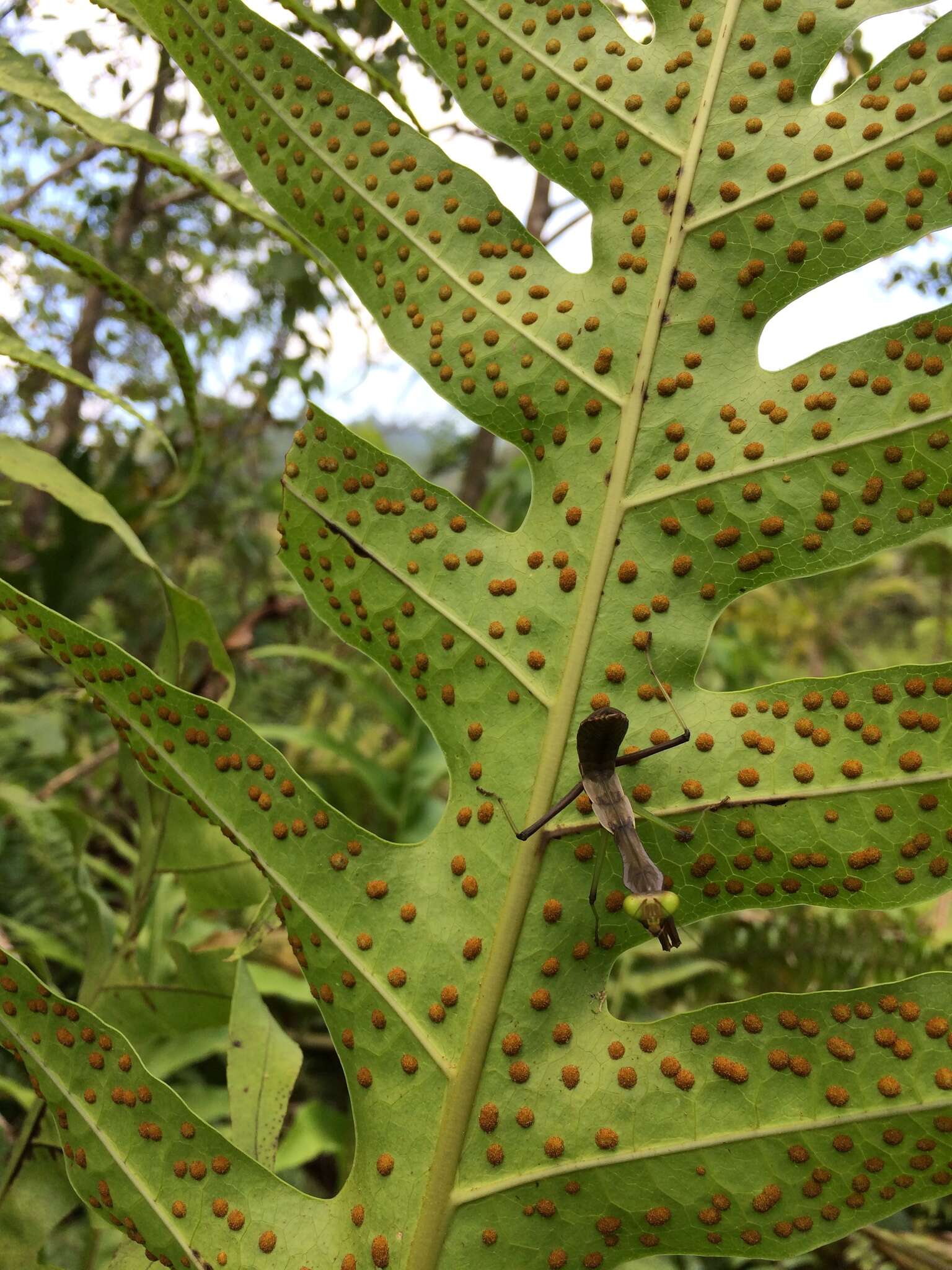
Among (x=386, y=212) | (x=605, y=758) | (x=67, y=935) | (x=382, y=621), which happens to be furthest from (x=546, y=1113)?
(x=67, y=935)

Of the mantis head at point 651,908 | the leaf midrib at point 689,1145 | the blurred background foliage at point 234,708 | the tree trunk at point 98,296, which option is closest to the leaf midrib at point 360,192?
the blurred background foliage at point 234,708

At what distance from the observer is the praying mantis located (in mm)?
804

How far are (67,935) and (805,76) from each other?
231cm

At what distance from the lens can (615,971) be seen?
7.35 feet

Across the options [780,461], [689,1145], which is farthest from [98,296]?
[689,1145]

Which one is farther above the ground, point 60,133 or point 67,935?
point 60,133

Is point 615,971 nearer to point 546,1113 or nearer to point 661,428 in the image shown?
point 546,1113

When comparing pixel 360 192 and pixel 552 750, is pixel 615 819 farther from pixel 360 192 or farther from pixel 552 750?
pixel 360 192

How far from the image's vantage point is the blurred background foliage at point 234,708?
4.00ft

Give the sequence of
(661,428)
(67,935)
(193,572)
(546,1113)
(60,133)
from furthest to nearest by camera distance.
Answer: (60,133) < (67,935) < (193,572) < (661,428) < (546,1113)

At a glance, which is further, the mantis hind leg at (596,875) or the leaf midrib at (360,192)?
the leaf midrib at (360,192)

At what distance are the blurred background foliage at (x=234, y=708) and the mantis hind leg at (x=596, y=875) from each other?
80mm

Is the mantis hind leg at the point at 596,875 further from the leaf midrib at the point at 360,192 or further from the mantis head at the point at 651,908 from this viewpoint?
the leaf midrib at the point at 360,192

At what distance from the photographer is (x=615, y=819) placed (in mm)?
820
